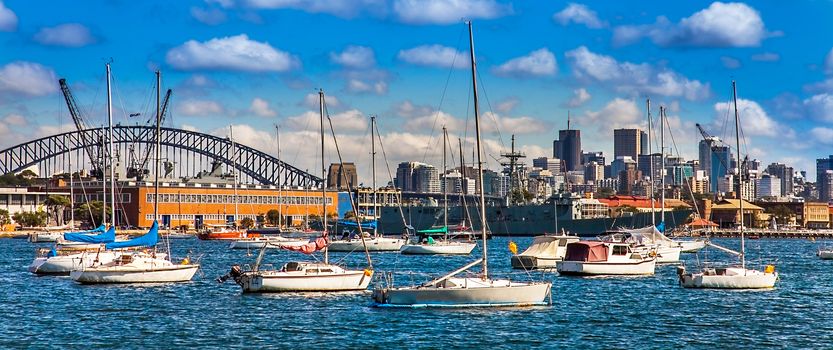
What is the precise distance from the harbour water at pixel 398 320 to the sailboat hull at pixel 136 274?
29.8 inches

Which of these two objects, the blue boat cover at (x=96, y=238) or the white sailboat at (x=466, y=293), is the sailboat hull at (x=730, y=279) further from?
the blue boat cover at (x=96, y=238)

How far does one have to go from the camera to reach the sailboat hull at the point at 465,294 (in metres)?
50.0

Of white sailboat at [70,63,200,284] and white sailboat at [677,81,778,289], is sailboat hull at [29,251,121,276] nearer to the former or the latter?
white sailboat at [70,63,200,284]

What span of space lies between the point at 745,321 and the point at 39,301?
32687 mm

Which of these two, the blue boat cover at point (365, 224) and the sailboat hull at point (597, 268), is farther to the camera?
the blue boat cover at point (365, 224)

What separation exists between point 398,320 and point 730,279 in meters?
22.4

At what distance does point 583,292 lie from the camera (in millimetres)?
62812

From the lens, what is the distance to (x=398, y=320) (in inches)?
1905

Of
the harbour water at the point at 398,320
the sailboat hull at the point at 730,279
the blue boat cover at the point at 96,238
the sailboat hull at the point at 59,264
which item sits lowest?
the harbour water at the point at 398,320

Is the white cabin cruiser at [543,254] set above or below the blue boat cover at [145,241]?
below

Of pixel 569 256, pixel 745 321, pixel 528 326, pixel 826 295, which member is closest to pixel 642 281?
pixel 569 256

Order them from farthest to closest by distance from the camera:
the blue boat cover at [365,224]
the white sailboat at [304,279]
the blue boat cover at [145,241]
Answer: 1. the blue boat cover at [365,224]
2. the blue boat cover at [145,241]
3. the white sailboat at [304,279]

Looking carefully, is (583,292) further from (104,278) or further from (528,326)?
(104,278)

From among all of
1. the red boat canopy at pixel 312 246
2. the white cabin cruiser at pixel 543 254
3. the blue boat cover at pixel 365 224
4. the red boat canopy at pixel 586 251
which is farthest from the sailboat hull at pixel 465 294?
the blue boat cover at pixel 365 224
